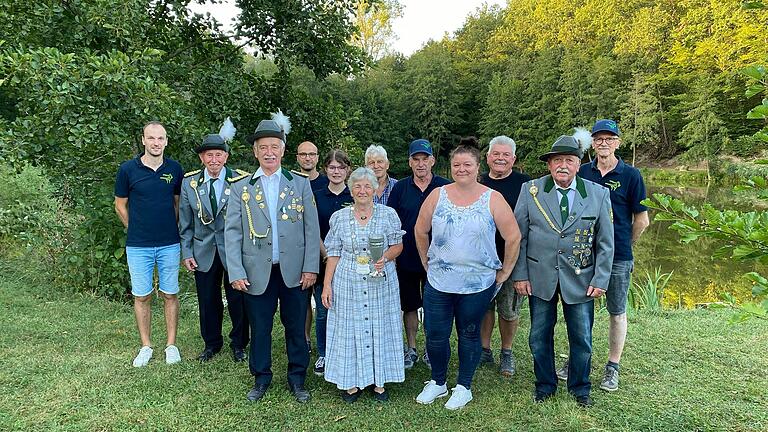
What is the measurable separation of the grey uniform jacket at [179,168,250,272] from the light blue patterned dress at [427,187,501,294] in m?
1.71

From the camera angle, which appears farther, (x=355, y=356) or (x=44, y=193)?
(x=44, y=193)

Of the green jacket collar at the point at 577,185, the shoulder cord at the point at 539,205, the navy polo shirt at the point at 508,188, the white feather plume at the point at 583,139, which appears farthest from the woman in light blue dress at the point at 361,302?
the white feather plume at the point at 583,139

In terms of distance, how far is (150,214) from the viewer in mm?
4062

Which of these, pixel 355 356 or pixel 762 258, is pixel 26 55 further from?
pixel 762 258

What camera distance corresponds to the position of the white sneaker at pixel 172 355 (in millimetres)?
4215

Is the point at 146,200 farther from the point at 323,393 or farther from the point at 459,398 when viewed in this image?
the point at 459,398

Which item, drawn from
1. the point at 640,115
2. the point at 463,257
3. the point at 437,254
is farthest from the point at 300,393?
the point at 640,115

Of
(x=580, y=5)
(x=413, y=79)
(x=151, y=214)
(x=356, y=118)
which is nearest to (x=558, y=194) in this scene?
(x=151, y=214)

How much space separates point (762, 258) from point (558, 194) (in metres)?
1.91

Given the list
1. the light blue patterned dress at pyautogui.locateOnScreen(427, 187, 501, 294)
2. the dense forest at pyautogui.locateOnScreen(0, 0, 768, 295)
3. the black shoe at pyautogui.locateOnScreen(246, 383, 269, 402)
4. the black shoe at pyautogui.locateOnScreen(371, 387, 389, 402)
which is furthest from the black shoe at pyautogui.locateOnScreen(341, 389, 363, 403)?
the dense forest at pyautogui.locateOnScreen(0, 0, 768, 295)

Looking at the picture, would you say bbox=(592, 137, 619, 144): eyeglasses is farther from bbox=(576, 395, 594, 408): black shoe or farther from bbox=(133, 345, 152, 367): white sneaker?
bbox=(133, 345, 152, 367): white sneaker

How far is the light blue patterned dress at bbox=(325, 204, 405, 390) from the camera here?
3582 mm

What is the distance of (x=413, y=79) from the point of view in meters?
35.9

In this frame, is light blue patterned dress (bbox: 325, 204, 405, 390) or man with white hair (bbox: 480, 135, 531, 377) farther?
man with white hair (bbox: 480, 135, 531, 377)
